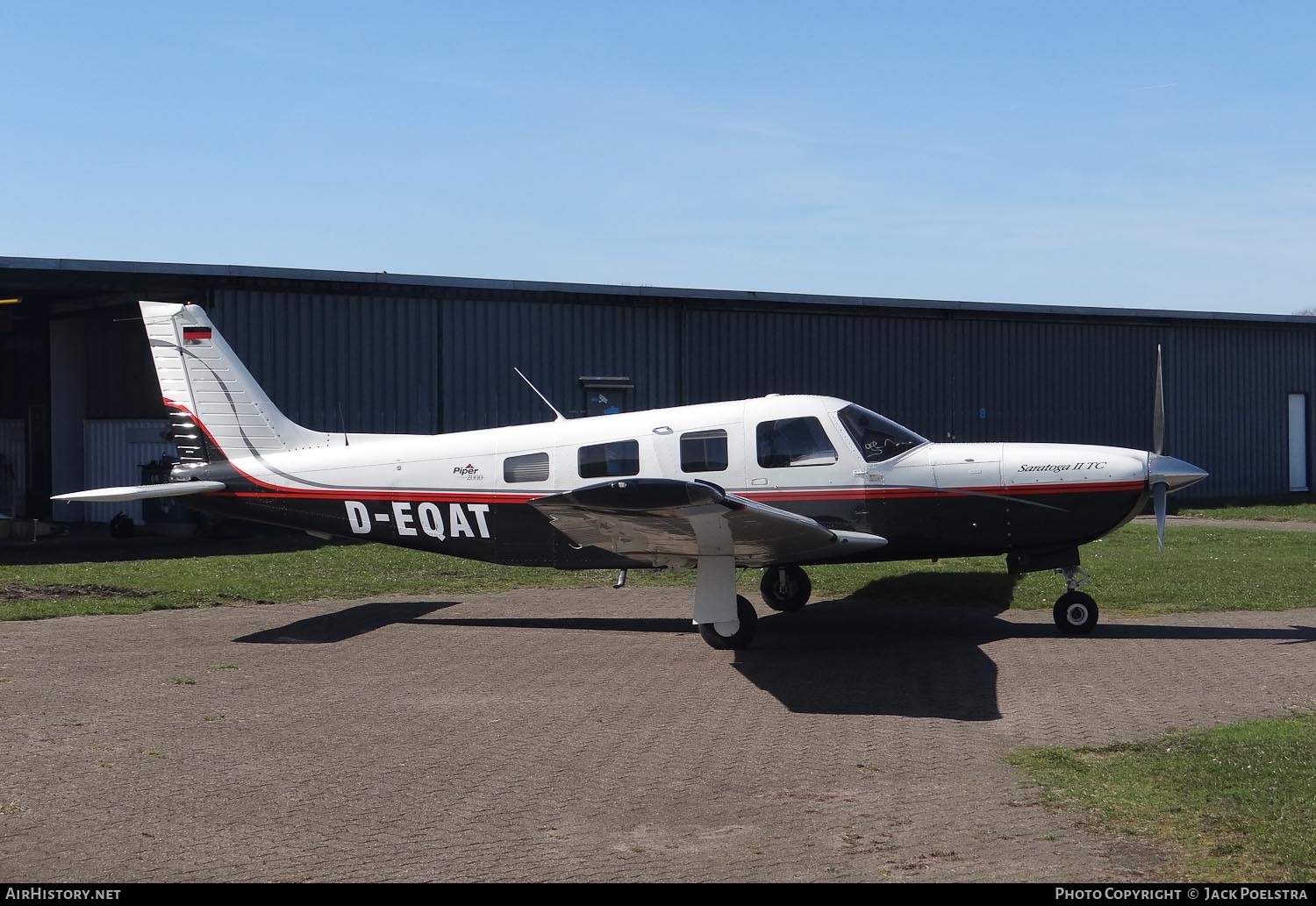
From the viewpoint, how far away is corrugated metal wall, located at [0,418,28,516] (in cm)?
3002

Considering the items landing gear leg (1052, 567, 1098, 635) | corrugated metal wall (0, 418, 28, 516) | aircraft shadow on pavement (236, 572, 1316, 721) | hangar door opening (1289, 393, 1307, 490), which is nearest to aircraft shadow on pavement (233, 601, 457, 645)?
aircraft shadow on pavement (236, 572, 1316, 721)

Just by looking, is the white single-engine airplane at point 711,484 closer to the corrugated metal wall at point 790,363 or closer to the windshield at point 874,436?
the windshield at point 874,436

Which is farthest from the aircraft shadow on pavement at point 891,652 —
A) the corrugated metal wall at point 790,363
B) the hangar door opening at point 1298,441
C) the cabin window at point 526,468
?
the hangar door opening at point 1298,441

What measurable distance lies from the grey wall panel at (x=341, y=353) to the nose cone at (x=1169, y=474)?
49.4ft

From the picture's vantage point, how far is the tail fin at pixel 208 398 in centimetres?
1367

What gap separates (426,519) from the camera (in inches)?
508

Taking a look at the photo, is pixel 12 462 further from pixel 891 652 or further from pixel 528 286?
pixel 891 652

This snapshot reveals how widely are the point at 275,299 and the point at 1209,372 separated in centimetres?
2548

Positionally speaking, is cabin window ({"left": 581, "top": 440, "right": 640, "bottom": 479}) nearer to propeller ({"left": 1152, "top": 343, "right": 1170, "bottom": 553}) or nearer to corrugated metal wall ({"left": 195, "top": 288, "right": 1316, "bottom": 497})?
propeller ({"left": 1152, "top": 343, "right": 1170, "bottom": 553})

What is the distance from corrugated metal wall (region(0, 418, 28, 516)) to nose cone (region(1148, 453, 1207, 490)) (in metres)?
27.6

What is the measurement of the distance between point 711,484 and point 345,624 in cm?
496

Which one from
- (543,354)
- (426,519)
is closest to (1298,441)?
(543,354)

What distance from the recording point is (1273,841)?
18.0 feet

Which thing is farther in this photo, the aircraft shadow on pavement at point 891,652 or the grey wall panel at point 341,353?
the grey wall panel at point 341,353
